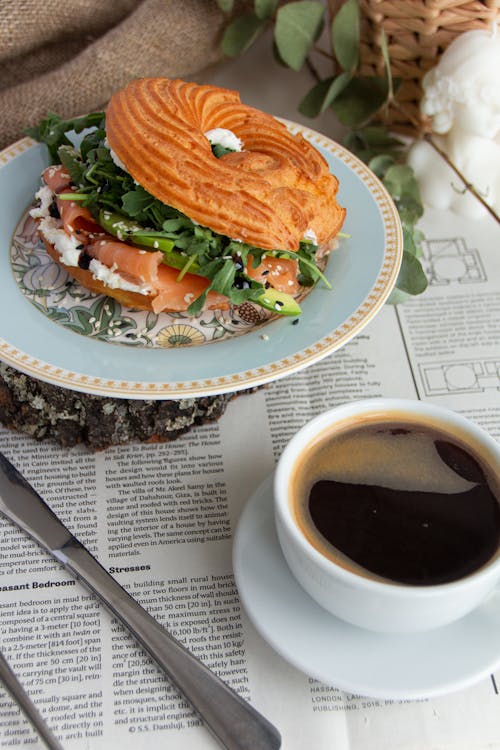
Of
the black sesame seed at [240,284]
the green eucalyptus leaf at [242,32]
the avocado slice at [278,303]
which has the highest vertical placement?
the green eucalyptus leaf at [242,32]

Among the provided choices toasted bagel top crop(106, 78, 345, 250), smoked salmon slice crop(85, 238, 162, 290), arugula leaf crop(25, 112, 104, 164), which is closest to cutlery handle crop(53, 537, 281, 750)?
smoked salmon slice crop(85, 238, 162, 290)

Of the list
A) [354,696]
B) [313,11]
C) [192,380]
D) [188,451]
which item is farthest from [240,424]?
[313,11]

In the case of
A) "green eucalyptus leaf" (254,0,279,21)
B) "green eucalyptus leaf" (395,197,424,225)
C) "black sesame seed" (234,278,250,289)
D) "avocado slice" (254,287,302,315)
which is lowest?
"green eucalyptus leaf" (395,197,424,225)

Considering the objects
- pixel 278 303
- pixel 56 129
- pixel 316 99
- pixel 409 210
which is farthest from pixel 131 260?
pixel 316 99

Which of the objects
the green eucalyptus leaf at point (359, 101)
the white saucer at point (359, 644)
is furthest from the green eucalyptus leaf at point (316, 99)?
the white saucer at point (359, 644)

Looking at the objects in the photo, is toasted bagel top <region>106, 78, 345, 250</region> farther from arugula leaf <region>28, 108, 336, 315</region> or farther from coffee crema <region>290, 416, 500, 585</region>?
coffee crema <region>290, 416, 500, 585</region>

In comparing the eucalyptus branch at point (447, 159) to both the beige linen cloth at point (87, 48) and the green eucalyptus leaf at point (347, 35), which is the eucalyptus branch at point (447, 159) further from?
the beige linen cloth at point (87, 48)
